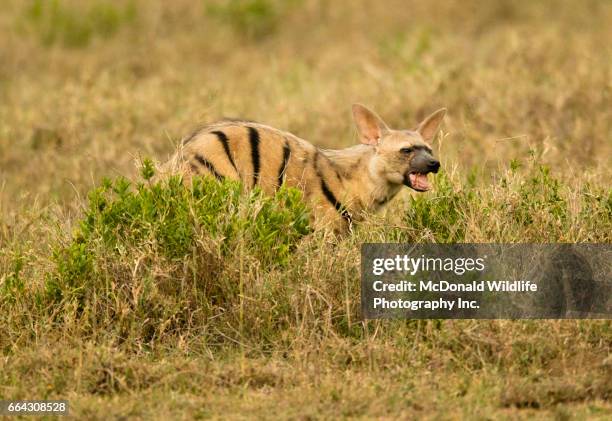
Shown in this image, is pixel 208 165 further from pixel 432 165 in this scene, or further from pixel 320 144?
pixel 320 144

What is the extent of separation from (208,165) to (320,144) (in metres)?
3.46

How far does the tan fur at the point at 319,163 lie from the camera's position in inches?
281

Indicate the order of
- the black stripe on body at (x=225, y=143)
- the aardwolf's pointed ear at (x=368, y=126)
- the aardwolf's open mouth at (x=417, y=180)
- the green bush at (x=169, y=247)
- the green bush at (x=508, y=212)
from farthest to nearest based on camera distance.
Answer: the aardwolf's pointed ear at (x=368, y=126) → the aardwolf's open mouth at (x=417, y=180) → the black stripe on body at (x=225, y=143) → the green bush at (x=508, y=212) → the green bush at (x=169, y=247)

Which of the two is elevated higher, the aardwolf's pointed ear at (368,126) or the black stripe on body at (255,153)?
the aardwolf's pointed ear at (368,126)

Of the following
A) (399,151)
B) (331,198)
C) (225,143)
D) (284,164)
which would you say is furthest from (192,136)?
(399,151)

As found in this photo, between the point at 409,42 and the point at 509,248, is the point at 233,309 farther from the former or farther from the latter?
the point at 409,42

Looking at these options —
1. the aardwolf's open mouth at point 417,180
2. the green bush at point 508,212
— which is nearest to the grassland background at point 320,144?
the green bush at point 508,212

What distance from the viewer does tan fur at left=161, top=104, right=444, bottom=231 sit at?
23.4ft

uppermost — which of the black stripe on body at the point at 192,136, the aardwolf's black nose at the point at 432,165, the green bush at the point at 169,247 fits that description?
the black stripe on body at the point at 192,136

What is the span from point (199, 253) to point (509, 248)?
1729mm

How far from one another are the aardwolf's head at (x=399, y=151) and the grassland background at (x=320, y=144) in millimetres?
195

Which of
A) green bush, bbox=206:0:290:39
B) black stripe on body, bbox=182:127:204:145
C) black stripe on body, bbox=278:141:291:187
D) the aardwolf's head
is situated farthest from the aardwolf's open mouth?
green bush, bbox=206:0:290:39

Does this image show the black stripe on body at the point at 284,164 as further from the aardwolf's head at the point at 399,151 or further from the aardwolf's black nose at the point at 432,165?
the aardwolf's black nose at the point at 432,165

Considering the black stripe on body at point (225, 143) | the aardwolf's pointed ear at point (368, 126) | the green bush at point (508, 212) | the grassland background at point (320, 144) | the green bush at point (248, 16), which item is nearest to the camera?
the grassland background at point (320, 144)
